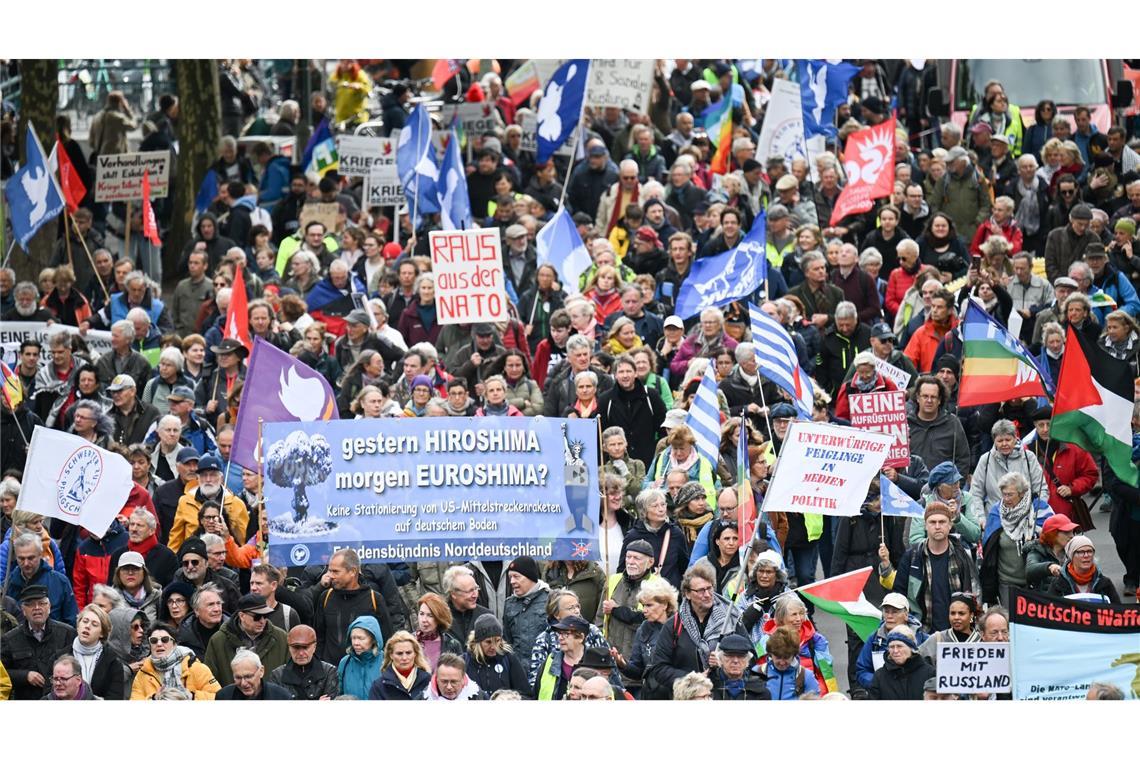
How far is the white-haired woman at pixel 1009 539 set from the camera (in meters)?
13.3

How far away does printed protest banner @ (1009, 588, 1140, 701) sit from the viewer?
11523 millimetres

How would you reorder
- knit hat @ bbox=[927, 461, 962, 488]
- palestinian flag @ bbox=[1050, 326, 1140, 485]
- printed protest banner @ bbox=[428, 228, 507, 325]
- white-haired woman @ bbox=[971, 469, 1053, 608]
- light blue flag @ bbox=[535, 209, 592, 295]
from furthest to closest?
light blue flag @ bbox=[535, 209, 592, 295]
printed protest banner @ bbox=[428, 228, 507, 325]
palestinian flag @ bbox=[1050, 326, 1140, 485]
knit hat @ bbox=[927, 461, 962, 488]
white-haired woman @ bbox=[971, 469, 1053, 608]

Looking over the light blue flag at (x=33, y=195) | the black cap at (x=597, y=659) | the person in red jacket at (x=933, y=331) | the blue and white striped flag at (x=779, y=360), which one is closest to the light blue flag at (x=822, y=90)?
the person in red jacket at (x=933, y=331)

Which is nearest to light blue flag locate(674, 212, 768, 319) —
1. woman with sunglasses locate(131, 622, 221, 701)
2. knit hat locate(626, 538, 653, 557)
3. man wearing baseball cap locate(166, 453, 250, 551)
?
man wearing baseball cap locate(166, 453, 250, 551)

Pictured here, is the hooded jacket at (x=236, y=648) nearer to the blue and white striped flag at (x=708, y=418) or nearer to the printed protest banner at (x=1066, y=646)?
the blue and white striped flag at (x=708, y=418)

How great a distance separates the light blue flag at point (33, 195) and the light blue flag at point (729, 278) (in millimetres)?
6244

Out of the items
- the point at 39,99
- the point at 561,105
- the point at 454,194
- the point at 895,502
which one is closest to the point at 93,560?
the point at 895,502

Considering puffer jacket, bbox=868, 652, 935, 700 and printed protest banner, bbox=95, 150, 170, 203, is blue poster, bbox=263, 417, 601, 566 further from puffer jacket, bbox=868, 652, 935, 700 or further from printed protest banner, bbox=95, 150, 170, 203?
printed protest banner, bbox=95, 150, 170, 203

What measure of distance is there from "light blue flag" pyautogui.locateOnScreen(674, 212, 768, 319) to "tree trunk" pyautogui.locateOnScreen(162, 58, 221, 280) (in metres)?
10.5

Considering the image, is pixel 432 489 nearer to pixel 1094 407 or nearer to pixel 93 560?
pixel 93 560

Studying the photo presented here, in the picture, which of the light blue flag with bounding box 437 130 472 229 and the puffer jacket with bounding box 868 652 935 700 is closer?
the puffer jacket with bounding box 868 652 935 700

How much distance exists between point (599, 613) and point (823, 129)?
1256 centimetres

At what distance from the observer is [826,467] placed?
13.2 metres

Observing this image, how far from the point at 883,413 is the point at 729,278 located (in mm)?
3420
